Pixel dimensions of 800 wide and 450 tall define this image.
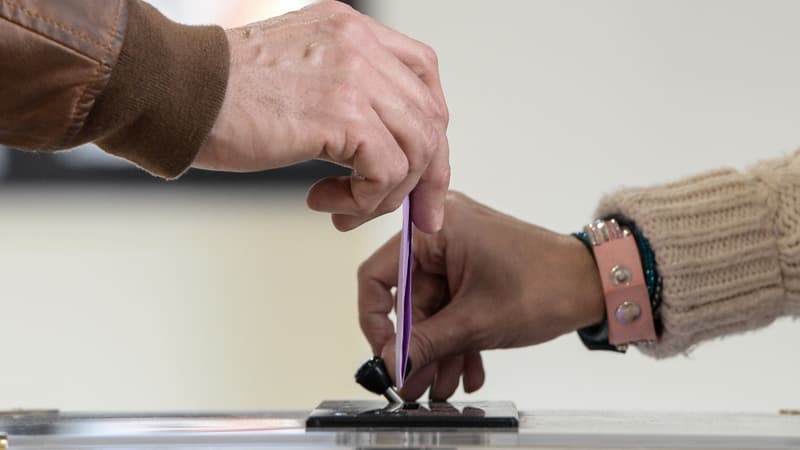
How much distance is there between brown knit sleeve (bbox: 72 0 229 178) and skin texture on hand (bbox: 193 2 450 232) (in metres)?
0.02

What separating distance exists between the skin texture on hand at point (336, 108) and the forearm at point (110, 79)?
30mm

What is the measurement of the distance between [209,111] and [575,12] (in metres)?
1.73

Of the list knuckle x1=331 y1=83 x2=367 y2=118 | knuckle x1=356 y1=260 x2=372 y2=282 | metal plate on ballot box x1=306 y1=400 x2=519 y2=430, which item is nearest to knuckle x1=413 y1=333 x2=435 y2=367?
knuckle x1=356 y1=260 x2=372 y2=282

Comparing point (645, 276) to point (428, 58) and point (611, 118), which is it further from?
point (611, 118)

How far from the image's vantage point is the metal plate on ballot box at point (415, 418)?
2.63 ft

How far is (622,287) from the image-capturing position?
46.4 inches

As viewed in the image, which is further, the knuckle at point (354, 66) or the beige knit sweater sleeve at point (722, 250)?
the beige knit sweater sleeve at point (722, 250)

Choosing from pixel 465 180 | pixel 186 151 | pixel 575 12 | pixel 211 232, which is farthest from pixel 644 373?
pixel 186 151

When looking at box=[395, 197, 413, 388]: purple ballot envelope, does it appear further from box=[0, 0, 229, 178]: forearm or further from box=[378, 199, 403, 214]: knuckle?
box=[0, 0, 229, 178]: forearm

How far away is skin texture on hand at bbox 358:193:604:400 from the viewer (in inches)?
46.3

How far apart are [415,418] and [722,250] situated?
51 centimetres

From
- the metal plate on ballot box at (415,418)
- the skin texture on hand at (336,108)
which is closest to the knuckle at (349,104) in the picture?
the skin texture on hand at (336,108)

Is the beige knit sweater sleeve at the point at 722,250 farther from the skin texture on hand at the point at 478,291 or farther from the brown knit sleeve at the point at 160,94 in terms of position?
the brown knit sleeve at the point at 160,94

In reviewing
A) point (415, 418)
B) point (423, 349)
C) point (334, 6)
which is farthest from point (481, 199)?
point (415, 418)
